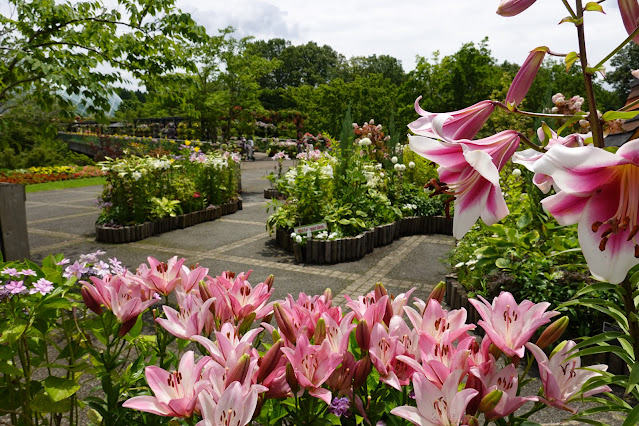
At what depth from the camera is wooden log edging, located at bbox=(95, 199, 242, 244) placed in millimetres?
7266

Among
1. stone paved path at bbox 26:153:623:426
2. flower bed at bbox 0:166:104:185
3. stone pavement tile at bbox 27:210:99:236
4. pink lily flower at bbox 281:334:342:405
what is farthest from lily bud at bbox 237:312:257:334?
flower bed at bbox 0:166:104:185

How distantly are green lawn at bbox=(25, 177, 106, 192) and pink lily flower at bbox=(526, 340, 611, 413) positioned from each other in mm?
17065

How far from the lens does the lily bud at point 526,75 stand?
2.59 ft

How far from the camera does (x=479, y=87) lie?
874 inches

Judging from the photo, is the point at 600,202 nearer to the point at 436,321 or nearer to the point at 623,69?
the point at 436,321

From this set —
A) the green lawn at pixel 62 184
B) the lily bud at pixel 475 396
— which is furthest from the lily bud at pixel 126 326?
the green lawn at pixel 62 184

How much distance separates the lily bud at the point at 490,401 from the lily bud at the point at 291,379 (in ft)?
1.22

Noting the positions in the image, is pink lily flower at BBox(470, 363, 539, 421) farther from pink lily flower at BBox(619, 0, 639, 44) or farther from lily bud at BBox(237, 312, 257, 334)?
pink lily flower at BBox(619, 0, 639, 44)

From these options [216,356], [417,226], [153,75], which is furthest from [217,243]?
[216,356]

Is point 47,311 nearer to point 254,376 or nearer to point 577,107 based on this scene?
point 254,376

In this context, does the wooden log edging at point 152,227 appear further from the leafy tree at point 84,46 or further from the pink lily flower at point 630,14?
the pink lily flower at point 630,14

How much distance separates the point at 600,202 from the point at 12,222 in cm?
456

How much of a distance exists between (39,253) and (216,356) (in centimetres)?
711

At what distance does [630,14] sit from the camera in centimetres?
71
